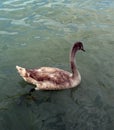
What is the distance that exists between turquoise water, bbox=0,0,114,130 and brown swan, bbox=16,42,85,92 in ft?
0.87

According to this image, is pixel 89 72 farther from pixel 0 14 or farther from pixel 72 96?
pixel 0 14

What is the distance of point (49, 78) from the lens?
1330 centimetres

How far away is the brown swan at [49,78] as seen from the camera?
13.0 m

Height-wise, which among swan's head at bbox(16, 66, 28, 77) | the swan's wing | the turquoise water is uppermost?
swan's head at bbox(16, 66, 28, 77)

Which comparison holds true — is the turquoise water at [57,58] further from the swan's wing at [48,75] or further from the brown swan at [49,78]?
the swan's wing at [48,75]

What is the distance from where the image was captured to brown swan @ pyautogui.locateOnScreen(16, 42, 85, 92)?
1303 cm

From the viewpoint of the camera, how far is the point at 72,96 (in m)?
12.8

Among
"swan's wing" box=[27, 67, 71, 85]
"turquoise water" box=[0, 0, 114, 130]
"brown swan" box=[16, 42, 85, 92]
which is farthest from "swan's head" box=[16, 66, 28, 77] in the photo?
"turquoise water" box=[0, 0, 114, 130]

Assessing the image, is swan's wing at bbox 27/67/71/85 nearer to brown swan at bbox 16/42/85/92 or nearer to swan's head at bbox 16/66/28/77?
brown swan at bbox 16/42/85/92

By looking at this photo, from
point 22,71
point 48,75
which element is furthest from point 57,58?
point 22,71

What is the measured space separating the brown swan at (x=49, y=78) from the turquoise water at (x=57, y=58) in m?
0.27

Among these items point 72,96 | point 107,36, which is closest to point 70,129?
point 72,96

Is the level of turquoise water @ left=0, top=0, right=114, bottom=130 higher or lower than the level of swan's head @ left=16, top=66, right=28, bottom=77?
lower

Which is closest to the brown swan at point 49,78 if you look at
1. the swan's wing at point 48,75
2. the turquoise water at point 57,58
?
the swan's wing at point 48,75
